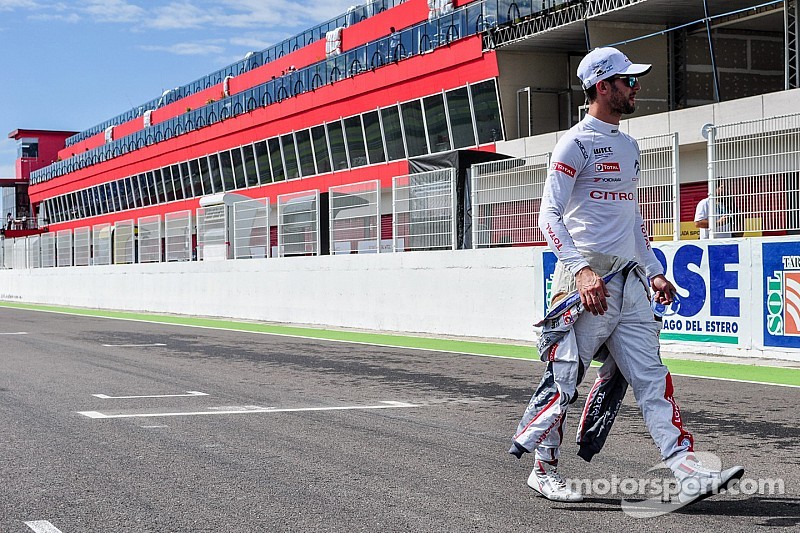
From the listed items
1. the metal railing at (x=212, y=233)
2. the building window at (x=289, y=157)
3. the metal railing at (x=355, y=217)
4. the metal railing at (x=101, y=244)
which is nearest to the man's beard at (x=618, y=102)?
the metal railing at (x=355, y=217)

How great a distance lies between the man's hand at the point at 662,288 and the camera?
5.50m

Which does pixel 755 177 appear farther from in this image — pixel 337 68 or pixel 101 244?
pixel 337 68

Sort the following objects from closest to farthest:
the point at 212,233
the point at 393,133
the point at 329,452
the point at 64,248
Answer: the point at 329,452 < the point at 212,233 < the point at 393,133 < the point at 64,248

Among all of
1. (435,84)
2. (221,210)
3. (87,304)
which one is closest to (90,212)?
(87,304)

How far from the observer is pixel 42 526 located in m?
4.75

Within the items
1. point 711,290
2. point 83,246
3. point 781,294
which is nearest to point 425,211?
point 711,290

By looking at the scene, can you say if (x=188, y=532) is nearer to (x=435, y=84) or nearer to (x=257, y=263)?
(x=257, y=263)

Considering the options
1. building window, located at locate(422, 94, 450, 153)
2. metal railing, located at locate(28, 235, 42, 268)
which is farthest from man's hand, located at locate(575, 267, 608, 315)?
metal railing, located at locate(28, 235, 42, 268)

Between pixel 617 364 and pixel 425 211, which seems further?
pixel 425 211

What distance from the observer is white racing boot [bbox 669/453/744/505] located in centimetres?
494

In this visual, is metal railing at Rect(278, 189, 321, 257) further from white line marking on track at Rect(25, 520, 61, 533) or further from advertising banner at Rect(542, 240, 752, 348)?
white line marking on track at Rect(25, 520, 61, 533)

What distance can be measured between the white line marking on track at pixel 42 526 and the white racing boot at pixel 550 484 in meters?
2.11

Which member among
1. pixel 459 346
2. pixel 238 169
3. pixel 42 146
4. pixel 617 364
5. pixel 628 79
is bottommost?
pixel 459 346

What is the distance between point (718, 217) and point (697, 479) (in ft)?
29.5
